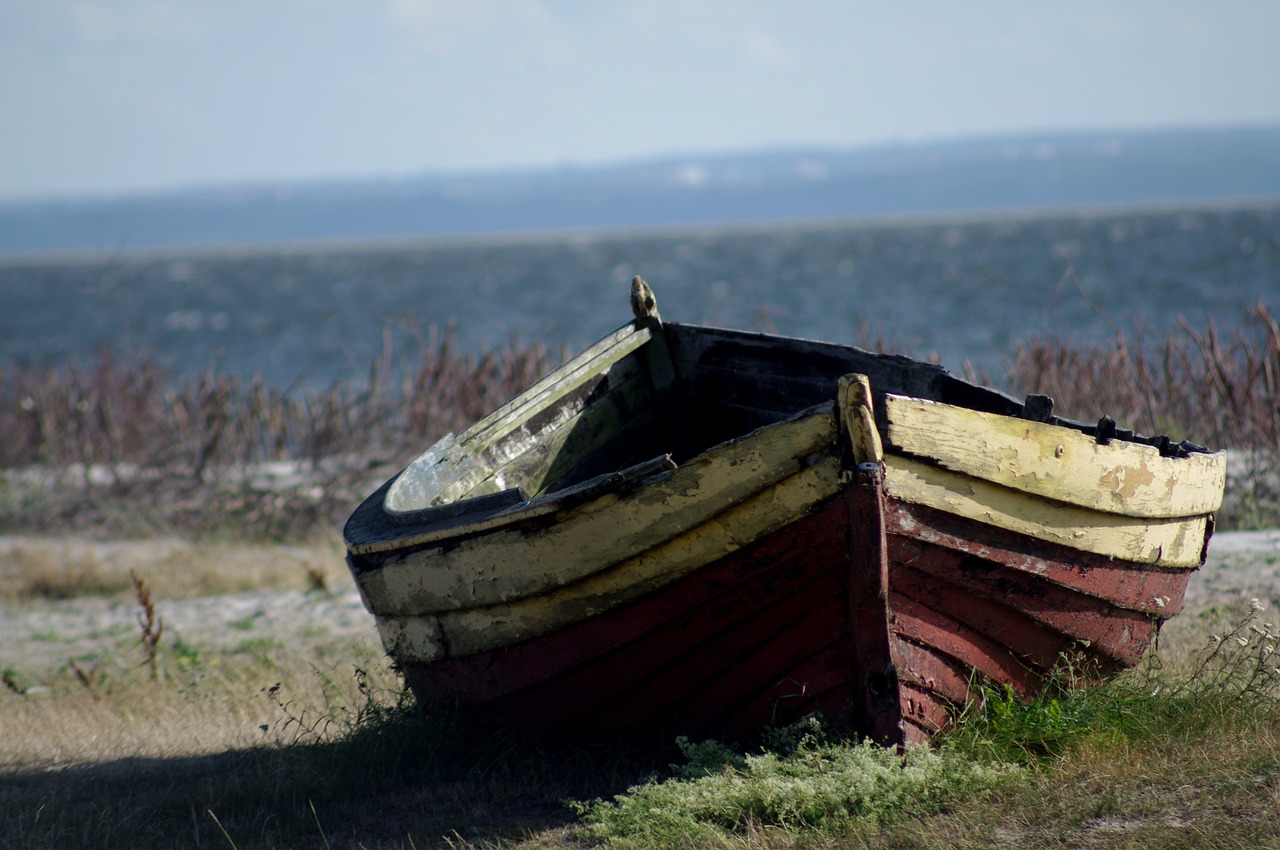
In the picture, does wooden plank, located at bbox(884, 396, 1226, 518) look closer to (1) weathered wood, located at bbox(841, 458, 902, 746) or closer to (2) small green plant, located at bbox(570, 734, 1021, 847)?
(1) weathered wood, located at bbox(841, 458, 902, 746)

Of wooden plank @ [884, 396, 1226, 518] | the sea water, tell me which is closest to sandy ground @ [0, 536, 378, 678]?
the sea water

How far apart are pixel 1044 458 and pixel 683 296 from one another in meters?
39.6

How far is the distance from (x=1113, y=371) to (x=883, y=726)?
6.24 meters

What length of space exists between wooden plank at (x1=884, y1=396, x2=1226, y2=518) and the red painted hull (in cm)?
17

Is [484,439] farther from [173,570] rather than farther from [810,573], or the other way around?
[173,570]

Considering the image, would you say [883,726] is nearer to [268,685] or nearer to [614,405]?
[614,405]

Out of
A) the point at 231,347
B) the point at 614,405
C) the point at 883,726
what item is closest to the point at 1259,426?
the point at 614,405

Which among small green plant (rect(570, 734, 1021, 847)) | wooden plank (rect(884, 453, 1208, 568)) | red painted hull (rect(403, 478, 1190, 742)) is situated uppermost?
wooden plank (rect(884, 453, 1208, 568))

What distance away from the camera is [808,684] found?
357cm

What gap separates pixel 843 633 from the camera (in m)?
3.46

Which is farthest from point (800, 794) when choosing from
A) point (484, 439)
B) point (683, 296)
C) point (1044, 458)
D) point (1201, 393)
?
point (683, 296)

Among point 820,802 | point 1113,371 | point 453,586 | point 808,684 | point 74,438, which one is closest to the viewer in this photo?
point 820,802

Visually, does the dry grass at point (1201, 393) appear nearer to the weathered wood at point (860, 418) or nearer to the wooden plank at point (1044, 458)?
the wooden plank at point (1044, 458)

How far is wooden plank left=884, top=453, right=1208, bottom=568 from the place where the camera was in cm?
328
